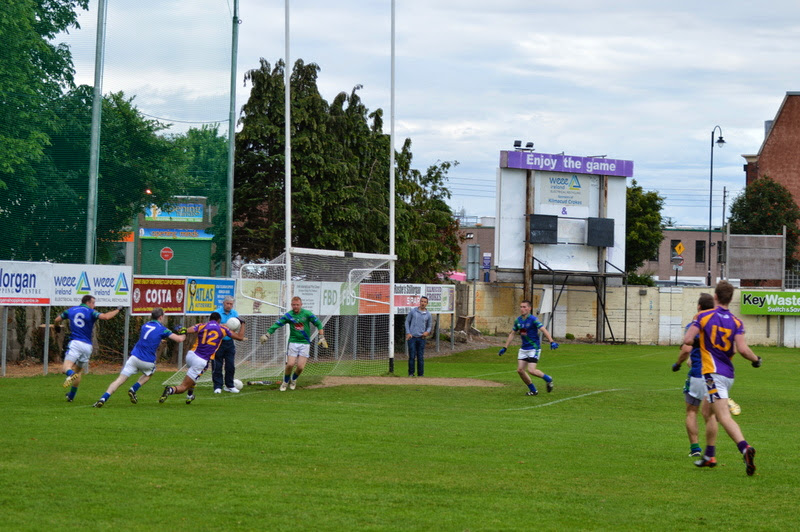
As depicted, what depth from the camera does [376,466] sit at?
10383mm

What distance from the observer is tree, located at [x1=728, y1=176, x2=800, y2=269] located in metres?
70.1

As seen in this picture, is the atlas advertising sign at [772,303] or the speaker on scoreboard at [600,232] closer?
the atlas advertising sign at [772,303]

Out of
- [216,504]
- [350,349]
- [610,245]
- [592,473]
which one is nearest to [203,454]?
[216,504]

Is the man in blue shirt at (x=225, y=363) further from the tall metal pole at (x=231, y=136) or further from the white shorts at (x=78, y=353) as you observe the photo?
the tall metal pole at (x=231, y=136)

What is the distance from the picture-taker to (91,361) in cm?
2636

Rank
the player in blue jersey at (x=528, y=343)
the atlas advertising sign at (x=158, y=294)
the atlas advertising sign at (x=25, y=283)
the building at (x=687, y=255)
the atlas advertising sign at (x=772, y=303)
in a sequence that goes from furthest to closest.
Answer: the building at (x=687, y=255), the atlas advertising sign at (x=772, y=303), the atlas advertising sign at (x=158, y=294), the atlas advertising sign at (x=25, y=283), the player in blue jersey at (x=528, y=343)

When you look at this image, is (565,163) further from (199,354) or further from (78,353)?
(78,353)

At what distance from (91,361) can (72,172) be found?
5.11 metres

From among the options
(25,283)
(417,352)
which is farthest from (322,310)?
(25,283)

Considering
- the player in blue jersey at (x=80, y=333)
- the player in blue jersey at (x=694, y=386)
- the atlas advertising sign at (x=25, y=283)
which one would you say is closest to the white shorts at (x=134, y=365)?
the player in blue jersey at (x=80, y=333)

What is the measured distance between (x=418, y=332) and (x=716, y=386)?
15067mm

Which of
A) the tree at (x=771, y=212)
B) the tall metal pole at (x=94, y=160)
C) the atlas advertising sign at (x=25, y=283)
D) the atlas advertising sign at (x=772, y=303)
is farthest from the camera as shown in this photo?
the tree at (x=771, y=212)

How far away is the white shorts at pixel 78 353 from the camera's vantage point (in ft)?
55.8

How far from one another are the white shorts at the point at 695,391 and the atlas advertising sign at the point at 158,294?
55.5 ft
